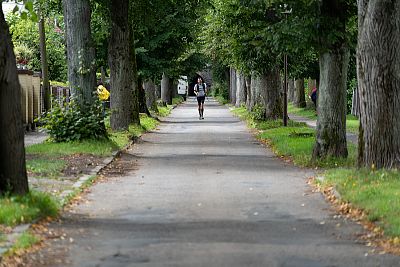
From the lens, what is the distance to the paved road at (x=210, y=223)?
8.30 meters

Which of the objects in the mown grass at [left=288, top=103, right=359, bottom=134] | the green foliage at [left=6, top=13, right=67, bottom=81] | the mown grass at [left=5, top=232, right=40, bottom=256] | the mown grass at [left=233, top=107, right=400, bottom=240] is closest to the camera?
the mown grass at [left=5, top=232, right=40, bottom=256]

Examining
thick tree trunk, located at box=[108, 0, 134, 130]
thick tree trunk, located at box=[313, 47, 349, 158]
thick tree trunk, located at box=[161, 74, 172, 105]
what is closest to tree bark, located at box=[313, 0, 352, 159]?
thick tree trunk, located at box=[313, 47, 349, 158]

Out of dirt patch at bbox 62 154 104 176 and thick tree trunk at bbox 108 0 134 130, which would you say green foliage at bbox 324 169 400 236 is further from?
thick tree trunk at bbox 108 0 134 130

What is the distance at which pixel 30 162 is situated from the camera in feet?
53.7

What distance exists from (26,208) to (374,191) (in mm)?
4618

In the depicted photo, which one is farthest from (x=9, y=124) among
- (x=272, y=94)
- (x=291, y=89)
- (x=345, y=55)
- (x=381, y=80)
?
(x=291, y=89)

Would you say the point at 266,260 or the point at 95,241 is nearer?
the point at 266,260

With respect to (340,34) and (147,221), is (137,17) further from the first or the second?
(147,221)

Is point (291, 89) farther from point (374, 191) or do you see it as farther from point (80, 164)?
point (374, 191)

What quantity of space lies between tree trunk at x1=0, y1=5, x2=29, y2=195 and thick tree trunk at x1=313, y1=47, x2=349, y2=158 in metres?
8.35

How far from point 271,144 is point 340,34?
7164mm

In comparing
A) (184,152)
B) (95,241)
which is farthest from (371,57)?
(184,152)

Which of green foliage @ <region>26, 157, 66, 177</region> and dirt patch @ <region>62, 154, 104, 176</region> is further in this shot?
dirt patch @ <region>62, 154, 104, 176</region>

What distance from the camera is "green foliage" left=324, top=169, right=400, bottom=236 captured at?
32.8 feet
